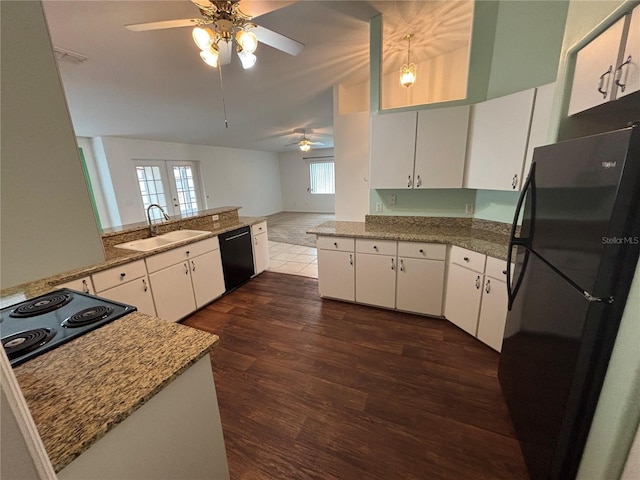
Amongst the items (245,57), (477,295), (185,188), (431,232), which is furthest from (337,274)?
(185,188)

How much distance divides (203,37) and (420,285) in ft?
8.57

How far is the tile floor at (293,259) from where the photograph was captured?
4160mm

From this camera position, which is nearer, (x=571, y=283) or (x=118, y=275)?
(x=571, y=283)

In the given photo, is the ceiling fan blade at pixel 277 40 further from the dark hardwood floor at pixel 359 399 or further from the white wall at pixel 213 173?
the white wall at pixel 213 173

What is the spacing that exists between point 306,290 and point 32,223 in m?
3.06

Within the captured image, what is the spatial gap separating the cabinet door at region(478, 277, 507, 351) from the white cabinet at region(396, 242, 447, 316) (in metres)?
0.42

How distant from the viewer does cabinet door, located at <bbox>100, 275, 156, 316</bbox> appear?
214 centimetres

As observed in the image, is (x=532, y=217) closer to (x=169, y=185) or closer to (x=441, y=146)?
(x=441, y=146)

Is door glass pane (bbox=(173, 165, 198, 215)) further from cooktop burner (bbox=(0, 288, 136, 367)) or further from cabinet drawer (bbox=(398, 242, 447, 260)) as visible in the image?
cabinet drawer (bbox=(398, 242, 447, 260))

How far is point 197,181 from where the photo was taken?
6992mm

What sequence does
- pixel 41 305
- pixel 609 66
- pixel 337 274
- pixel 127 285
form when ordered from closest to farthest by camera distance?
pixel 609 66 → pixel 41 305 → pixel 127 285 → pixel 337 274

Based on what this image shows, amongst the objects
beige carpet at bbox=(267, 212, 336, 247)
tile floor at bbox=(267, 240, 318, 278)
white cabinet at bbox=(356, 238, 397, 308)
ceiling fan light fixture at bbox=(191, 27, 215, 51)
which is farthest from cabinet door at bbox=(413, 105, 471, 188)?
beige carpet at bbox=(267, 212, 336, 247)

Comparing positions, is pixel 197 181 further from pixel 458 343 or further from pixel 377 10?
pixel 458 343

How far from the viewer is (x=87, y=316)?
3.93 ft
